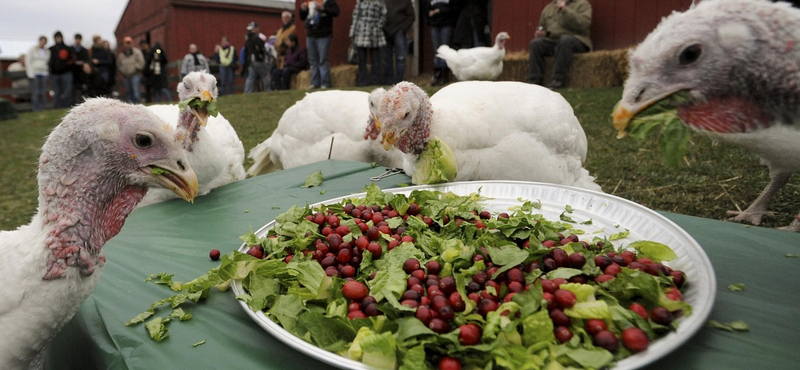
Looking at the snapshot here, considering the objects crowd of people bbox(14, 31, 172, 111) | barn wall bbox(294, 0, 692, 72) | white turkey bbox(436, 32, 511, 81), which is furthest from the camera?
crowd of people bbox(14, 31, 172, 111)

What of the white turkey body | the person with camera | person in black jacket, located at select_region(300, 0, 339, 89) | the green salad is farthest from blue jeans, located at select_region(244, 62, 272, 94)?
the green salad

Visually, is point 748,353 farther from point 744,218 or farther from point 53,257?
point 744,218

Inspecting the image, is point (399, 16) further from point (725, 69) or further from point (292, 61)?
point (725, 69)

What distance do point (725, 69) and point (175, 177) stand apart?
56.9 inches

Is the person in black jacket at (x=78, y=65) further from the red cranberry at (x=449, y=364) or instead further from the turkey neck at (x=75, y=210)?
the red cranberry at (x=449, y=364)

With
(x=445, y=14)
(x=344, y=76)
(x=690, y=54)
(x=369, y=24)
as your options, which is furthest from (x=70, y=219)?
(x=344, y=76)

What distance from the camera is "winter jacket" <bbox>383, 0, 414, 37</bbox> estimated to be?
952 centimetres

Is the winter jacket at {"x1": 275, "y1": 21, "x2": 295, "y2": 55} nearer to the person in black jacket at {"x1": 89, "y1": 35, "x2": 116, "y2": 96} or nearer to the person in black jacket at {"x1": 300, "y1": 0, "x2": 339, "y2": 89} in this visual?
the person in black jacket at {"x1": 300, "y1": 0, "x2": 339, "y2": 89}

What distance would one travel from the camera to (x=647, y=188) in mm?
3375

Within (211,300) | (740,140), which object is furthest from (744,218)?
(211,300)

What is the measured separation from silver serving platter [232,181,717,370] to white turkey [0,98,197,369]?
1.20 feet

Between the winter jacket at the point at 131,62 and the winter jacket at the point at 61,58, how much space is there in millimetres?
1240

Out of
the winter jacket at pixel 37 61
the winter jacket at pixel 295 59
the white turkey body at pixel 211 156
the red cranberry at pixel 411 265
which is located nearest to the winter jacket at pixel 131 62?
the winter jacket at pixel 37 61

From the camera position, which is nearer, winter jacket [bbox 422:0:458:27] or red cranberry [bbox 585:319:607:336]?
red cranberry [bbox 585:319:607:336]
